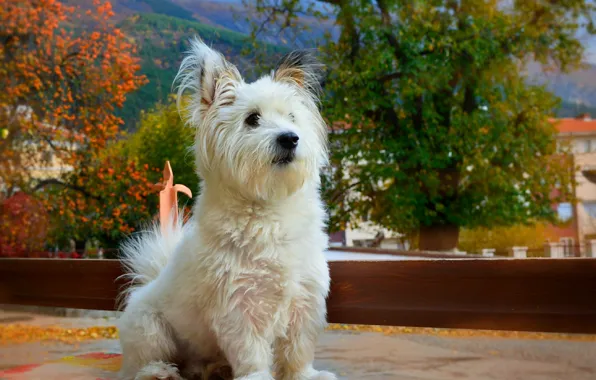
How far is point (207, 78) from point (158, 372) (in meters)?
0.67

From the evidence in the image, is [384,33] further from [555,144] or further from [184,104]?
[184,104]

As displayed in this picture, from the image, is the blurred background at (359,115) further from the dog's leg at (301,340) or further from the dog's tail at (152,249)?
the dog's leg at (301,340)

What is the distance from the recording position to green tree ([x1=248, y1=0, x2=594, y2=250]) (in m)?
4.32

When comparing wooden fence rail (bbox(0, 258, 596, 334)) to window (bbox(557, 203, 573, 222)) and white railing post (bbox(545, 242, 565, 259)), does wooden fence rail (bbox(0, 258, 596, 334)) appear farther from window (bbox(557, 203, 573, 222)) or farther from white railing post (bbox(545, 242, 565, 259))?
window (bbox(557, 203, 573, 222))

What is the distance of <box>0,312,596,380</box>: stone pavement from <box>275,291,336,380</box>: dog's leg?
1.17 ft

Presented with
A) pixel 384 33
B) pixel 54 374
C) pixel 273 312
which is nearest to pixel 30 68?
pixel 384 33

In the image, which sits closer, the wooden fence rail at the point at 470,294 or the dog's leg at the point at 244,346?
the dog's leg at the point at 244,346

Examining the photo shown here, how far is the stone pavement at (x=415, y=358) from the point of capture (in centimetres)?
172

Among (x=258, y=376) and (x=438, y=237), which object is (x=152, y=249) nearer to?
(x=258, y=376)

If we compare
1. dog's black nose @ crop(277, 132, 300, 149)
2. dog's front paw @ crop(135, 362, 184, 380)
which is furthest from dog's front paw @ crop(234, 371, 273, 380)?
dog's black nose @ crop(277, 132, 300, 149)

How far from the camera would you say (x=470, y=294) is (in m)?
1.59

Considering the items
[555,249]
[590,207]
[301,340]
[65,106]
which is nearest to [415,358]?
[301,340]

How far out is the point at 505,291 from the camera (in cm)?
154

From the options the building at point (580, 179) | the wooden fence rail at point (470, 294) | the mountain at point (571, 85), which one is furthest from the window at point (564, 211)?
the wooden fence rail at point (470, 294)
